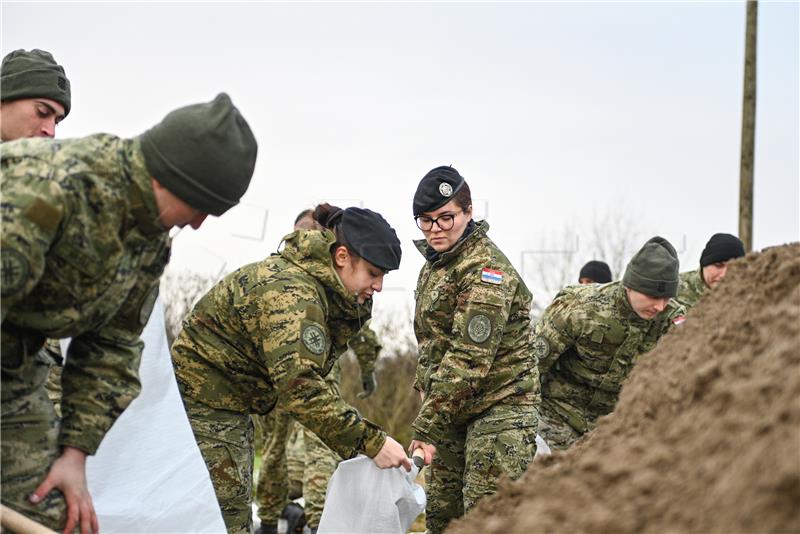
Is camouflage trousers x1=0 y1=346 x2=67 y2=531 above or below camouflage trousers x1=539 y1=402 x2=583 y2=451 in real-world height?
above

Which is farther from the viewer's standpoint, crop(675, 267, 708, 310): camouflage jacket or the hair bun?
crop(675, 267, 708, 310): camouflage jacket

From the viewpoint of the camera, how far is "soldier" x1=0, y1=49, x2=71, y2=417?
177 inches

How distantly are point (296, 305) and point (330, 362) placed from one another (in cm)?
59

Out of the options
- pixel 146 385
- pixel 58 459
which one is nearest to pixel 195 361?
pixel 146 385

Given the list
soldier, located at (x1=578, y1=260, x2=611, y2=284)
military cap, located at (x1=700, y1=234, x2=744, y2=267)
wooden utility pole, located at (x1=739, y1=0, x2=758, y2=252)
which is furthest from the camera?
wooden utility pole, located at (x1=739, y1=0, x2=758, y2=252)

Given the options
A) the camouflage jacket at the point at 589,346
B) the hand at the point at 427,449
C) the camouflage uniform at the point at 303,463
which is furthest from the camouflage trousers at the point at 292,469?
the hand at the point at 427,449

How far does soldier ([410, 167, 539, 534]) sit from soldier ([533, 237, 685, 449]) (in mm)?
865

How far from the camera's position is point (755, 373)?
2514 mm

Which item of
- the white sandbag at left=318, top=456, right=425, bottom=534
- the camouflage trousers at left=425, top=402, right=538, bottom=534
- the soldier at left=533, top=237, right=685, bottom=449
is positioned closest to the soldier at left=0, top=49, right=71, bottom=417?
the white sandbag at left=318, top=456, right=425, bottom=534

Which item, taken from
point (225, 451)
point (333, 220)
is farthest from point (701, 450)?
point (225, 451)

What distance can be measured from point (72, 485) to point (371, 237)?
5.60 ft

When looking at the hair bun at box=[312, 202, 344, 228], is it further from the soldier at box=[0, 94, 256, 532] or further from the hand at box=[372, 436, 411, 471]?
the soldier at box=[0, 94, 256, 532]

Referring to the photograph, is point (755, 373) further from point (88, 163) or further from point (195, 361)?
point (195, 361)

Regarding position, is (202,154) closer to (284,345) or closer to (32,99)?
(284,345)
